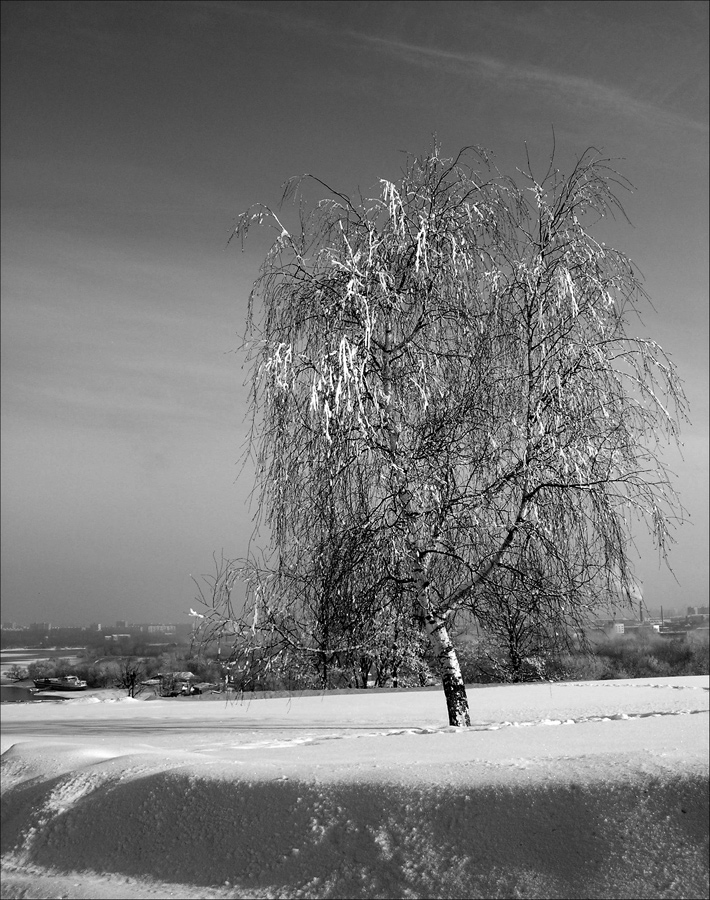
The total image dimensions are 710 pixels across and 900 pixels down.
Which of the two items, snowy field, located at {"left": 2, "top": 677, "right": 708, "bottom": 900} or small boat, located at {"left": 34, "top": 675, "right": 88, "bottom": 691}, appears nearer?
snowy field, located at {"left": 2, "top": 677, "right": 708, "bottom": 900}

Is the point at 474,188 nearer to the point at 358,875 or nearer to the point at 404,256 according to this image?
the point at 404,256

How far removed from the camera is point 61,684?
1386 centimetres

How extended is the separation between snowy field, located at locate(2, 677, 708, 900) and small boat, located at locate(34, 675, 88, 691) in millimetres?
9248

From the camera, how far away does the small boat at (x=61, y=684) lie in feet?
44.7

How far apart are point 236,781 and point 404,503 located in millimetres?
2690

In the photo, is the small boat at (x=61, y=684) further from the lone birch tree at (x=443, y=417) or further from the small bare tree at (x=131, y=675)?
the lone birch tree at (x=443, y=417)

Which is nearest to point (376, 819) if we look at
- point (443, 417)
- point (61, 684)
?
point (443, 417)

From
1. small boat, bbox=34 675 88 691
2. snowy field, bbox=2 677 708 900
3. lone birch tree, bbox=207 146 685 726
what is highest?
lone birch tree, bbox=207 146 685 726

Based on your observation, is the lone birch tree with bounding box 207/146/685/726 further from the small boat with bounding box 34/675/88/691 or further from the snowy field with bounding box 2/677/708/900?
the small boat with bounding box 34/675/88/691

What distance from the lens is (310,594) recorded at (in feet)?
20.6

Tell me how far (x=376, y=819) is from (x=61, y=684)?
39.3ft

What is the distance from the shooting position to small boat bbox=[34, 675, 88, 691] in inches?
536

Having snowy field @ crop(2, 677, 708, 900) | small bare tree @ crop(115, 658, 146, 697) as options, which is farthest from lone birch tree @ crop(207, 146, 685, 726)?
small bare tree @ crop(115, 658, 146, 697)

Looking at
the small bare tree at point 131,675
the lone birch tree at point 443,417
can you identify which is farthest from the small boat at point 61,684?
the lone birch tree at point 443,417
